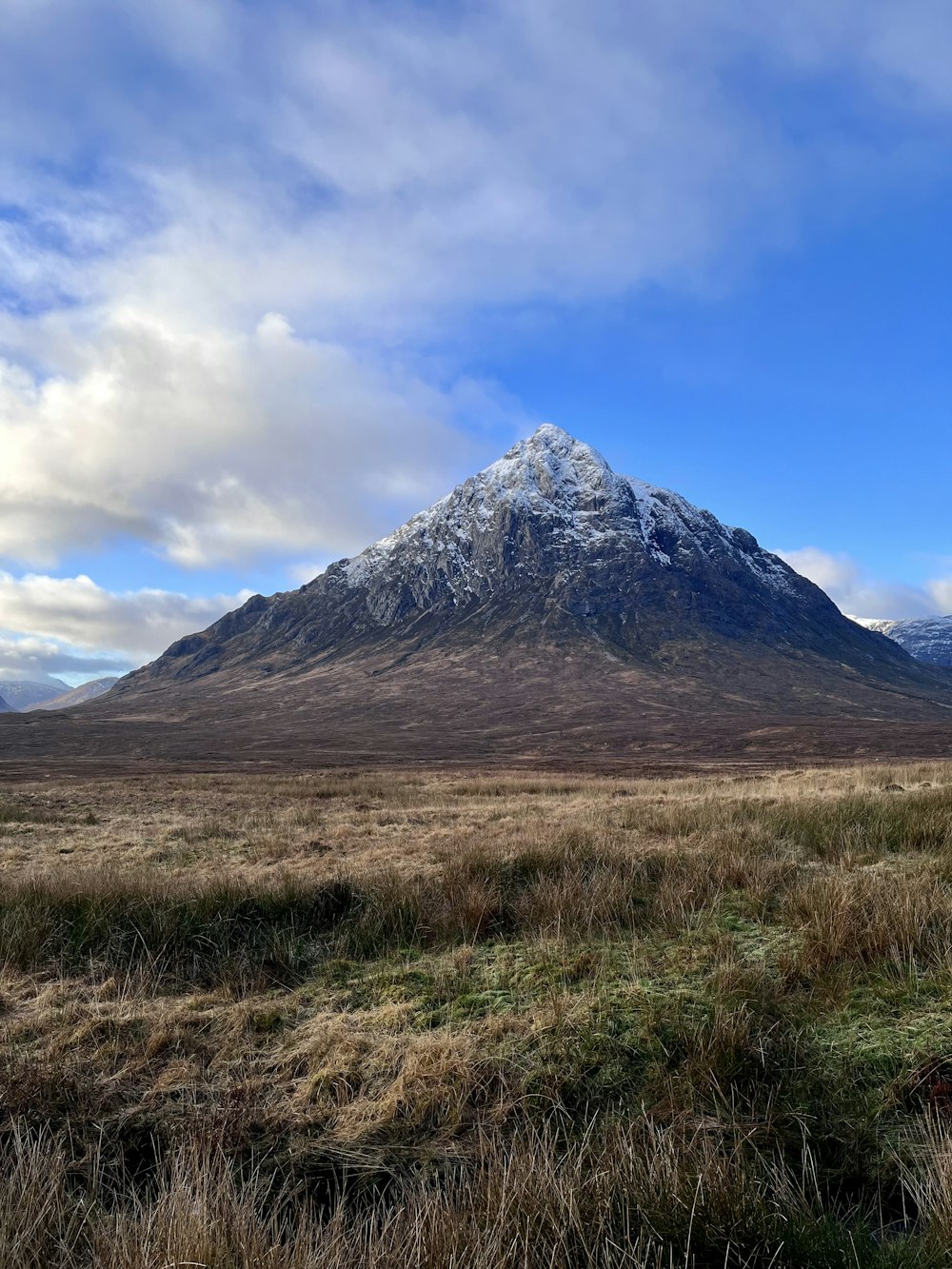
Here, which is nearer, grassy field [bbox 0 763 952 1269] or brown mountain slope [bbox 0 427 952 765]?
grassy field [bbox 0 763 952 1269]

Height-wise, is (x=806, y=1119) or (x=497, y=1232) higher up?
(x=497, y=1232)

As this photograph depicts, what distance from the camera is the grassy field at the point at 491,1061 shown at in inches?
105

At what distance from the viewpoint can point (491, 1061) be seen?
4133 millimetres

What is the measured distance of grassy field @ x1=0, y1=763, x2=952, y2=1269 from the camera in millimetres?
2668

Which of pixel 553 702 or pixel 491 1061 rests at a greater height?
pixel 553 702

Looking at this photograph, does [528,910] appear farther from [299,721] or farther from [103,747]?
[299,721]

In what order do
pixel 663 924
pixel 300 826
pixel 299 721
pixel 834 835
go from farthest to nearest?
pixel 299 721 < pixel 300 826 < pixel 834 835 < pixel 663 924

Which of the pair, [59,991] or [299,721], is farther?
[299,721]

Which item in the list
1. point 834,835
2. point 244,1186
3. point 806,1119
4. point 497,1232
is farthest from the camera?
point 834,835

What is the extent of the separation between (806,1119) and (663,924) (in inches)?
111

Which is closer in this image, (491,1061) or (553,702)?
(491,1061)

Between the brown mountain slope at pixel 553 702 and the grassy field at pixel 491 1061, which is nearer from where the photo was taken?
the grassy field at pixel 491 1061

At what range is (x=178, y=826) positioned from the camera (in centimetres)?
1572

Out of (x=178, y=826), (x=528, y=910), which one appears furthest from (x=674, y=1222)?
(x=178, y=826)
